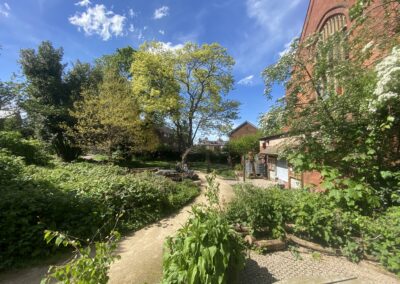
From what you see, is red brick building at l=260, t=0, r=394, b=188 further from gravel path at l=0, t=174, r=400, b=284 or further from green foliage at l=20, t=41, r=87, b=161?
green foliage at l=20, t=41, r=87, b=161

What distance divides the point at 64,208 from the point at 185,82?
17.3 m

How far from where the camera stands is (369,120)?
16.0ft

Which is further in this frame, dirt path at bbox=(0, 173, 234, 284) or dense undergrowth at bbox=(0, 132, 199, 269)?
dense undergrowth at bbox=(0, 132, 199, 269)

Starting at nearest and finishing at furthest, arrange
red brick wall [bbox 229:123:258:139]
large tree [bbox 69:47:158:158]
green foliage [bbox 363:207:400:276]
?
green foliage [bbox 363:207:400:276] < large tree [bbox 69:47:158:158] < red brick wall [bbox 229:123:258:139]

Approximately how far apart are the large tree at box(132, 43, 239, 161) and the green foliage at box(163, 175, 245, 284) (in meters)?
15.2

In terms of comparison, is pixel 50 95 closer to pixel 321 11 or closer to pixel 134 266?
pixel 134 266

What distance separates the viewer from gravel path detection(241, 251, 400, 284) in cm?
333

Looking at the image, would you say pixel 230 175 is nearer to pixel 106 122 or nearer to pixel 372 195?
pixel 106 122

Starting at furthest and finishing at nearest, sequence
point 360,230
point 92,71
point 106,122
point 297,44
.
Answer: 1. point 92,71
2. point 106,122
3. point 297,44
4. point 360,230

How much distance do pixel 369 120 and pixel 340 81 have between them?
1.24 meters

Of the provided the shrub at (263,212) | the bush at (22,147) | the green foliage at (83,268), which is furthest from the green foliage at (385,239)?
the bush at (22,147)

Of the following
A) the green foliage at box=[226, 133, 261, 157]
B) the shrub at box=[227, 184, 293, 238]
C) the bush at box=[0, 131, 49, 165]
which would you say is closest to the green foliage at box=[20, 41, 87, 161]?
the bush at box=[0, 131, 49, 165]

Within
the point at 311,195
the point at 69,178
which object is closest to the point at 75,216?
the point at 69,178

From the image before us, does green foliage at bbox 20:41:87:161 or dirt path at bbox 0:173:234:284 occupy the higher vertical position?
green foliage at bbox 20:41:87:161
